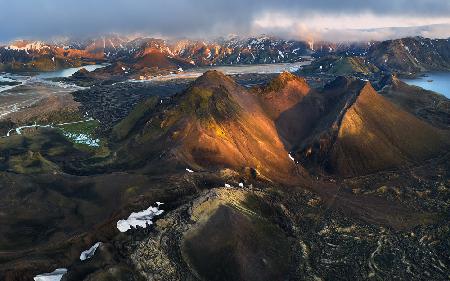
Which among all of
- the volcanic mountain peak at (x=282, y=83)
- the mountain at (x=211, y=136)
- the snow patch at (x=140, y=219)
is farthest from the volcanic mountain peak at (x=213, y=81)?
the snow patch at (x=140, y=219)

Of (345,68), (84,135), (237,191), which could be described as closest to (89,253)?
(237,191)

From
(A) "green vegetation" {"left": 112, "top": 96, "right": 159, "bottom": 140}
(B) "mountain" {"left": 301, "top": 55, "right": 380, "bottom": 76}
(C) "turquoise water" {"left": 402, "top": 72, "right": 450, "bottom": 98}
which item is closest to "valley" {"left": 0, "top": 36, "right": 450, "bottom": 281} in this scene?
(A) "green vegetation" {"left": 112, "top": 96, "right": 159, "bottom": 140}

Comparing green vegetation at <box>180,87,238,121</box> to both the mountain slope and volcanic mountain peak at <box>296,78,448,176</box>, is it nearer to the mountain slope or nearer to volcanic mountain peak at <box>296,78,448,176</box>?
volcanic mountain peak at <box>296,78,448,176</box>

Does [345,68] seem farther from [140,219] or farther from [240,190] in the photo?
[140,219]

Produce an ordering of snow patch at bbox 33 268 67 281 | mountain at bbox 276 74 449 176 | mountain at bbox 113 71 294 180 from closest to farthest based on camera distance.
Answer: snow patch at bbox 33 268 67 281
mountain at bbox 113 71 294 180
mountain at bbox 276 74 449 176

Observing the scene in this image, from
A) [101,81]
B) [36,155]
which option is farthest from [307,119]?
[101,81]

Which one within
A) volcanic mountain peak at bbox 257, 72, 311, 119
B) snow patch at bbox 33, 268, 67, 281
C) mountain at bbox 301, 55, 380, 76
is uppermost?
volcanic mountain peak at bbox 257, 72, 311, 119

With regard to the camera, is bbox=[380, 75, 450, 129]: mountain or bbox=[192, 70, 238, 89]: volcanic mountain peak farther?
bbox=[380, 75, 450, 129]: mountain
